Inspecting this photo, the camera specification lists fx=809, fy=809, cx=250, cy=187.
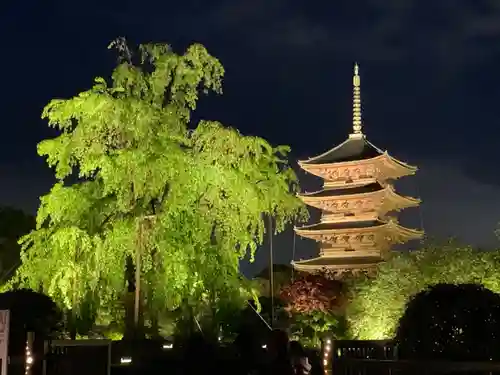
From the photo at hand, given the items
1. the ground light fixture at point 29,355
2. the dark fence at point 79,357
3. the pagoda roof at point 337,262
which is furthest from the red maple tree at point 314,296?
the ground light fixture at point 29,355

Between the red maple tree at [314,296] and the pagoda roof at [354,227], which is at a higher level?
the pagoda roof at [354,227]

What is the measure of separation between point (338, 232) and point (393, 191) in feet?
11.4

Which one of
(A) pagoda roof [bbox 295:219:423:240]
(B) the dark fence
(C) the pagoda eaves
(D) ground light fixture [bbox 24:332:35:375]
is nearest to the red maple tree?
(A) pagoda roof [bbox 295:219:423:240]

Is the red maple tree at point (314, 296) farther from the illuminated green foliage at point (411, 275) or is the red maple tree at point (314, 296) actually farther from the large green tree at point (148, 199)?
the large green tree at point (148, 199)

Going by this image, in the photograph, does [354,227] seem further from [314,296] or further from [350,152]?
[314,296]

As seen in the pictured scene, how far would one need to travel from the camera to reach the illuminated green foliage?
19.9 metres

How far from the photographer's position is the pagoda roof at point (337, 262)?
3738 centimetres

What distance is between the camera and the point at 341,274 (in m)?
37.6

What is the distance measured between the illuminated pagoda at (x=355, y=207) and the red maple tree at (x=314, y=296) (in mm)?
7117

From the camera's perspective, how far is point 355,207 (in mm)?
39938

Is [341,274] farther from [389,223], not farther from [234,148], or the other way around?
[234,148]

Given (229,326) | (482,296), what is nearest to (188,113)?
(229,326)

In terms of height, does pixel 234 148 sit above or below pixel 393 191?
below

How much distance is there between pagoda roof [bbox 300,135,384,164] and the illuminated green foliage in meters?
18.5
